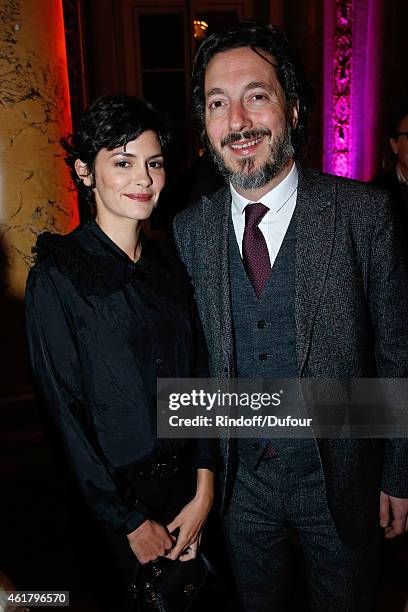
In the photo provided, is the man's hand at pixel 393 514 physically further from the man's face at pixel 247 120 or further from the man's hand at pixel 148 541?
the man's face at pixel 247 120

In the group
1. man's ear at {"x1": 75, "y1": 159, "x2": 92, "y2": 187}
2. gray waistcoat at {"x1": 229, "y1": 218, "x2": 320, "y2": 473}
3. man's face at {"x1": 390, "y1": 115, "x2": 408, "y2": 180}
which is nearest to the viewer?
gray waistcoat at {"x1": 229, "y1": 218, "x2": 320, "y2": 473}

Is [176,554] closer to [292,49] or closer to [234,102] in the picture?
[234,102]

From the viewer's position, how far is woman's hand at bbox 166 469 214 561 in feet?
4.30

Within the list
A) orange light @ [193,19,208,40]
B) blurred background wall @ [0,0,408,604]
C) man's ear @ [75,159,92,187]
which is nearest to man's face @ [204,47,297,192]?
man's ear @ [75,159,92,187]

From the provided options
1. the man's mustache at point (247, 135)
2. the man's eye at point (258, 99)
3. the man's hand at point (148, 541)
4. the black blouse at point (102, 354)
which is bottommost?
the man's hand at point (148, 541)

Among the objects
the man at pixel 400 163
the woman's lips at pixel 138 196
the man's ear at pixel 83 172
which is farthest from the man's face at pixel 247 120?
the man at pixel 400 163

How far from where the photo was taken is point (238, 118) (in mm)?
1343

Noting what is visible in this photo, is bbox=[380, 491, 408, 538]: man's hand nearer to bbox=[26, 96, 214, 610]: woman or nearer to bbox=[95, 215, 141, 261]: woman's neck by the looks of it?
bbox=[26, 96, 214, 610]: woman

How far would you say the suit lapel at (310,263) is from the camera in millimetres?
1241

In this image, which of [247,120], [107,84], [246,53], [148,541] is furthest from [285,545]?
[107,84]

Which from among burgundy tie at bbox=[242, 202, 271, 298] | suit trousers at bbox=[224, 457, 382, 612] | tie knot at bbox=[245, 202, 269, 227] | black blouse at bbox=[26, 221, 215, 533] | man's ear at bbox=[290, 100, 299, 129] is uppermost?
man's ear at bbox=[290, 100, 299, 129]

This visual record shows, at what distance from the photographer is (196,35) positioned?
14.5 feet

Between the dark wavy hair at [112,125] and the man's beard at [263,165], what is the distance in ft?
0.73

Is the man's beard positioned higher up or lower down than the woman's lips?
higher up
